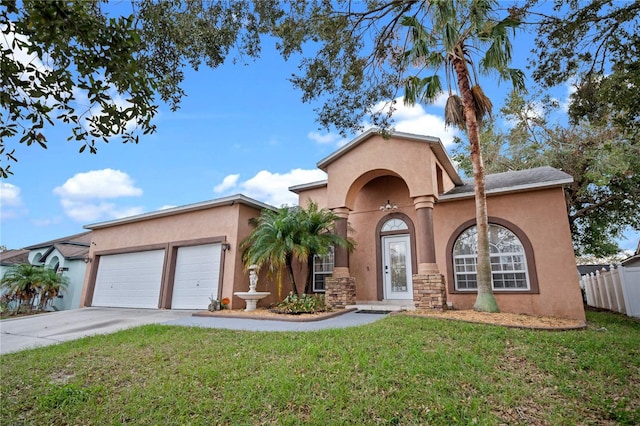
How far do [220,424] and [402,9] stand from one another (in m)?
7.39

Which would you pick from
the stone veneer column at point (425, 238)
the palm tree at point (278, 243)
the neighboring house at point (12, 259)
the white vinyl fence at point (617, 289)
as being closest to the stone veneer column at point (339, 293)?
the palm tree at point (278, 243)

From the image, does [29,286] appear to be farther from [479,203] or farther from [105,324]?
[479,203]

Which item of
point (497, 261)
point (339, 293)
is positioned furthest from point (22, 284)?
point (497, 261)

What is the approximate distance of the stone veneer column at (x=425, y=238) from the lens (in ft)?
32.2

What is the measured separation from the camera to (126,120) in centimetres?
318

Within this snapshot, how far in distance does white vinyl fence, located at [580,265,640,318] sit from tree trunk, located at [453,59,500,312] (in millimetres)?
5403

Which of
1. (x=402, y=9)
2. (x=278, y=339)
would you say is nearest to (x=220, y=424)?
(x=278, y=339)

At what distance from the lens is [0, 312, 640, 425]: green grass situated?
3762 mm

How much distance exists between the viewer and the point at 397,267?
1187cm

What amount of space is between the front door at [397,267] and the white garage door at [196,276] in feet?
20.0

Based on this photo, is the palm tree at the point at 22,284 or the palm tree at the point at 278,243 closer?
the palm tree at the point at 278,243

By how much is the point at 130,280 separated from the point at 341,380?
501 inches

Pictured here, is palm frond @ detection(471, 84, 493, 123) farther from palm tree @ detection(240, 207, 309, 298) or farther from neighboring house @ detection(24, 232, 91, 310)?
neighboring house @ detection(24, 232, 91, 310)

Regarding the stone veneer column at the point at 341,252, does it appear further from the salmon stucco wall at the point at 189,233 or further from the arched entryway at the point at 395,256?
the salmon stucco wall at the point at 189,233
